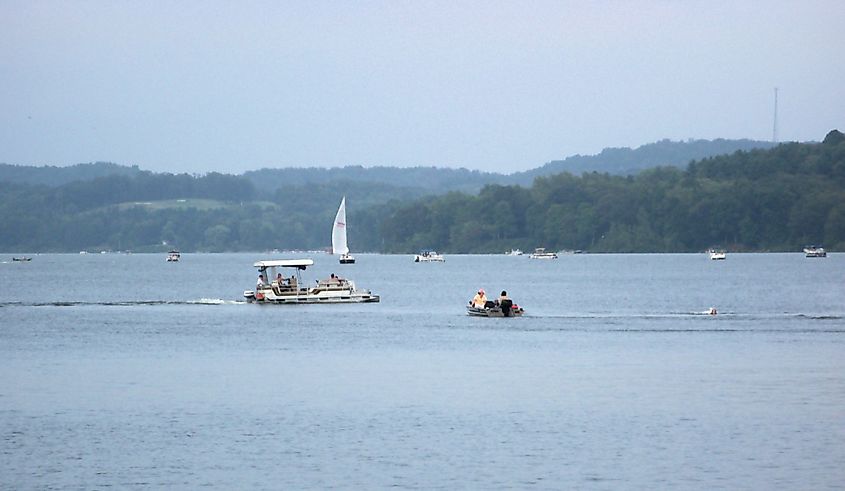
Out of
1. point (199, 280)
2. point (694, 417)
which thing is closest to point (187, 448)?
point (694, 417)

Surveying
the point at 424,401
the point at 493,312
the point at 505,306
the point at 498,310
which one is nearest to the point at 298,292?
the point at 493,312

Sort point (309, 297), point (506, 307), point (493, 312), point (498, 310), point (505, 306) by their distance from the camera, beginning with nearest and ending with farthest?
point (505, 306) < point (506, 307) < point (498, 310) < point (493, 312) < point (309, 297)

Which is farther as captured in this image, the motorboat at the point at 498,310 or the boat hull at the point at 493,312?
the boat hull at the point at 493,312

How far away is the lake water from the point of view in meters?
36.1

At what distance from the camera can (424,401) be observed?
1906 inches

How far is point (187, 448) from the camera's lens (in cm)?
3938

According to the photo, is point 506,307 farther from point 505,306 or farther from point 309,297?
point 309,297

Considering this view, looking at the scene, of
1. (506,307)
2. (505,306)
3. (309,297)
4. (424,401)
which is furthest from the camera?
(309,297)

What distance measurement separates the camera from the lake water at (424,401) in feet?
118

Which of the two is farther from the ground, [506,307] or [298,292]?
[298,292]

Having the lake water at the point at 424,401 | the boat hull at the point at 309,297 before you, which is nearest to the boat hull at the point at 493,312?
the lake water at the point at 424,401

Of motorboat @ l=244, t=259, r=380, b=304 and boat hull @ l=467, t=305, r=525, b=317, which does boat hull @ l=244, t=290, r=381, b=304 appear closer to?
motorboat @ l=244, t=259, r=380, b=304

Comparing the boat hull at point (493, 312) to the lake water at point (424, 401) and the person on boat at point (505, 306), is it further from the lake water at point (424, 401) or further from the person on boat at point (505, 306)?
the lake water at point (424, 401)

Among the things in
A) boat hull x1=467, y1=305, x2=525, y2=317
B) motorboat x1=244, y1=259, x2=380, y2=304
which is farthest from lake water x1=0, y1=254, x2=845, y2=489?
motorboat x1=244, y1=259, x2=380, y2=304
